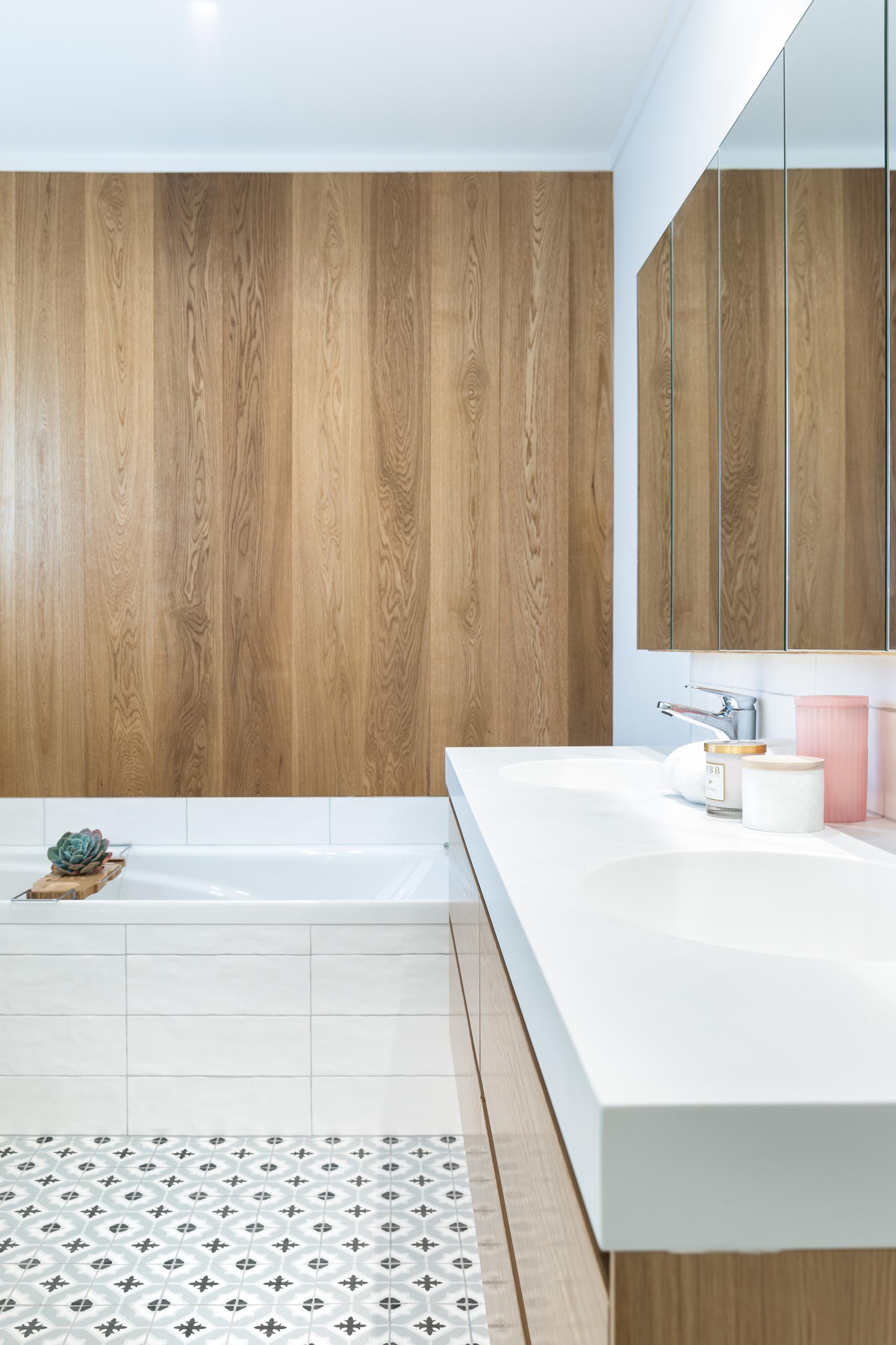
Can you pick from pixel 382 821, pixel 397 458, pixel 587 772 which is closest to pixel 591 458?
pixel 397 458

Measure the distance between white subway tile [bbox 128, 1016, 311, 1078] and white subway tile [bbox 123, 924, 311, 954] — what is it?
0.16 m

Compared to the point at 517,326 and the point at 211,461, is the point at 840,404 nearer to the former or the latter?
the point at 517,326

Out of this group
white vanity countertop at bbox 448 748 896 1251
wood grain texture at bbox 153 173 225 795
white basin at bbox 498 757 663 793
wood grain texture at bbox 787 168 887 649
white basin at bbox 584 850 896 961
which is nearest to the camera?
white vanity countertop at bbox 448 748 896 1251

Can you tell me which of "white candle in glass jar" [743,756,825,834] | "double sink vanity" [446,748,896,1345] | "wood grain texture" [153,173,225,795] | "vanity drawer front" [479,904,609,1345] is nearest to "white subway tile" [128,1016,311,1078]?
"wood grain texture" [153,173,225,795]

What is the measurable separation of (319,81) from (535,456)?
1.18m

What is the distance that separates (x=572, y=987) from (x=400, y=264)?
2.83 m

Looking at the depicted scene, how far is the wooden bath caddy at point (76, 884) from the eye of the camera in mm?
2412

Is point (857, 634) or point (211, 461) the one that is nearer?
point (857, 634)

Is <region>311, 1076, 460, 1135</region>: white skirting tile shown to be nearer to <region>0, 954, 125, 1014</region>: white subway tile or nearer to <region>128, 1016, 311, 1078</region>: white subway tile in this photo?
<region>128, 1016, 311, 1078</region>: white subway tile

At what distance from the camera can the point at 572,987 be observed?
60 cm

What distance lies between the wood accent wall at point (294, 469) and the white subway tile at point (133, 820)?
5 cm

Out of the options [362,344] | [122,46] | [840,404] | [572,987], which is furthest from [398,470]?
[572,987]

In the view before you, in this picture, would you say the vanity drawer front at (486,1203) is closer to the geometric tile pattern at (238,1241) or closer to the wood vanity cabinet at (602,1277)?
the wood vanity cabinet at (602,1277)

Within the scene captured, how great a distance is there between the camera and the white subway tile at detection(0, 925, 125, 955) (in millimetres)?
2352
